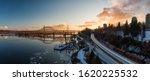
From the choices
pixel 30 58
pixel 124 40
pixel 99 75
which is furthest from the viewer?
pixel 124 40

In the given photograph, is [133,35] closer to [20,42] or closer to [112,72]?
[20,42]

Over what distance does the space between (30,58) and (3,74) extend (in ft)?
7.38

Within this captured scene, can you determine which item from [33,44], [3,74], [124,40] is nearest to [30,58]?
[33,44]

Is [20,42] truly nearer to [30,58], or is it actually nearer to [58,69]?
[30,58]

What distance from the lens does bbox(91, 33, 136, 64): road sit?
3867mm

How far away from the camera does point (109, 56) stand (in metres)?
4.46

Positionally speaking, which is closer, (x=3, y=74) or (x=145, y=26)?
(x=3, y=74)

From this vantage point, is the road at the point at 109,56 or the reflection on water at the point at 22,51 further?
the reflection on water at the point at 22,51

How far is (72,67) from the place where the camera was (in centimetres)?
271

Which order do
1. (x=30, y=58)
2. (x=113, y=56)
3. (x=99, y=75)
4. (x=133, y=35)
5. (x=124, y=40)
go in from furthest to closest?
(x=133, y=35) → (x=124, y=40) → (x=30, y=58) → (x=113, y=56) → (x=99, y=75)

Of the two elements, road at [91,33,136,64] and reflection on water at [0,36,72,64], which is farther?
reflection on water at [0,36,72,64]

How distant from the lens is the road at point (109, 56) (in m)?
3.87

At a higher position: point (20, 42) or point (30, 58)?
point (20, 42)

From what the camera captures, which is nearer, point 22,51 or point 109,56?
point 109,56
